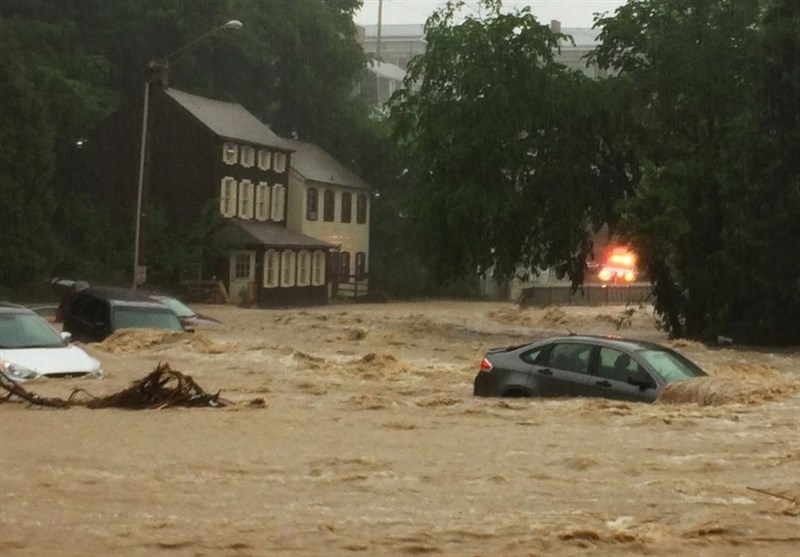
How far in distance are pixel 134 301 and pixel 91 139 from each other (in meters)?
42.5

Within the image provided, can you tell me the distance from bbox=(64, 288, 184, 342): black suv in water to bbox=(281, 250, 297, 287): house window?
39.1 metres

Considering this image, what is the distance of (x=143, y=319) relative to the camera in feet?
108

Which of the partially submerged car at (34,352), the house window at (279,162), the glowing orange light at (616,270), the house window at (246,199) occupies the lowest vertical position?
the partially submerged car at (34,352)

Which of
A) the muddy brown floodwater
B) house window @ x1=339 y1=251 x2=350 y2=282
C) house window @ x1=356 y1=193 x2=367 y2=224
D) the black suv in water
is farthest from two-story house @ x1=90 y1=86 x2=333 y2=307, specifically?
the muddy brown floodwater

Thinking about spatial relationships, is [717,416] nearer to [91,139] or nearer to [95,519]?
[95,519]

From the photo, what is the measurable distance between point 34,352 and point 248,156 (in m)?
51.8

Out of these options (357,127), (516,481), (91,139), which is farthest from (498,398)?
(357,127)

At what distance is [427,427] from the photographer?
2044cm

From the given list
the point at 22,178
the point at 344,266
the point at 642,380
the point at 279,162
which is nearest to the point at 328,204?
the point at 344,266

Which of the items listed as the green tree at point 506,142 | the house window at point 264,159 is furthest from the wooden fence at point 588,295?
the green tree at point 506,142

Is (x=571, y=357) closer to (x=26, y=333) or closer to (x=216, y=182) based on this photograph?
(x=26, y=333)

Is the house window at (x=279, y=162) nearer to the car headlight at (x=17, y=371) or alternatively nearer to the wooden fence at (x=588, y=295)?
the wooden fence at (x=588, y=295)

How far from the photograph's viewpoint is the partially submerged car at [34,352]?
73.8 feet

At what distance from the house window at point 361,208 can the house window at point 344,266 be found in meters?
2.60
